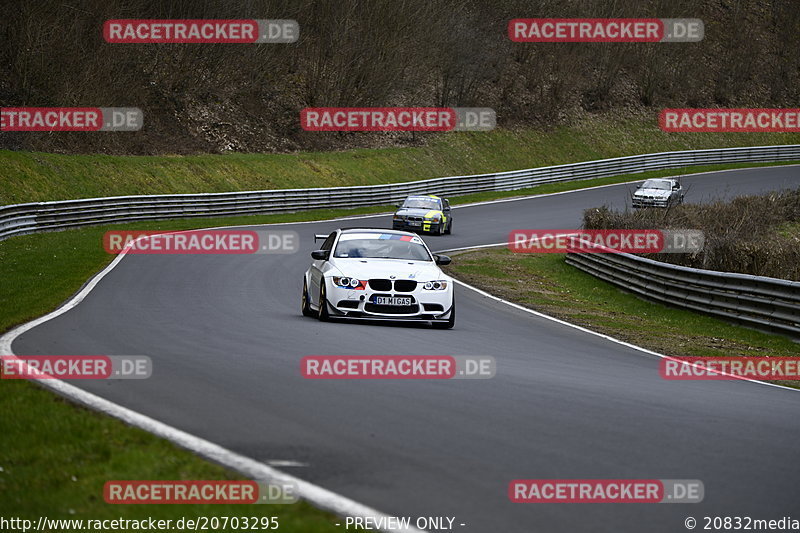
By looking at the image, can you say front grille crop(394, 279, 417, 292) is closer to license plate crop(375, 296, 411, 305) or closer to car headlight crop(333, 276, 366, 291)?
license plate crop(375, 296, 411, 305)

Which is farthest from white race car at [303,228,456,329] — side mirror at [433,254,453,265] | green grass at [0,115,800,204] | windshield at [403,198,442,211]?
green grass at [0,115,800,204]

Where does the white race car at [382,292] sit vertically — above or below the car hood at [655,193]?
below

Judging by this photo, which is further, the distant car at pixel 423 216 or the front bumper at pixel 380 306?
the distant car at pixel 423 216

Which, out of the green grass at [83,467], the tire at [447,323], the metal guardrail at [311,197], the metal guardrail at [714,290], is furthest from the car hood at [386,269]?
the metal guardrail at [311,197]

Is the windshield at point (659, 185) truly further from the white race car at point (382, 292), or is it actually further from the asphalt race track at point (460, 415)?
the white race car at point (382, 292)

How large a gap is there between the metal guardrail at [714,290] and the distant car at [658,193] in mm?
19860

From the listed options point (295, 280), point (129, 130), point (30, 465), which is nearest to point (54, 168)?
point (129, 130)

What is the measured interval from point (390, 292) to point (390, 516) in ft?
30.9

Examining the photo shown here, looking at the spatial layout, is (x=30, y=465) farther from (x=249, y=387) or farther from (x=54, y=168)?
(x=54, y=168)

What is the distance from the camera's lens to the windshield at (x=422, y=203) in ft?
118

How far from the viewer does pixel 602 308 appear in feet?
70.0

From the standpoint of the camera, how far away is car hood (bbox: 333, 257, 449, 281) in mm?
14922

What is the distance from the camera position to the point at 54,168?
36938 mm

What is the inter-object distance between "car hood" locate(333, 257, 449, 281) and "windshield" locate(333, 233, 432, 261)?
285mm
